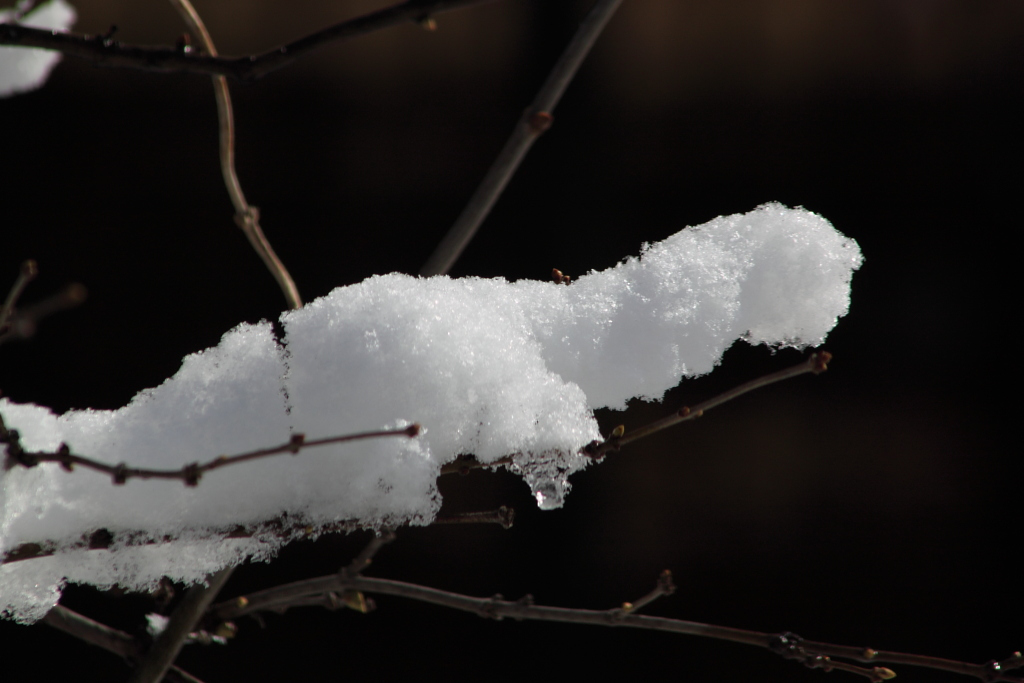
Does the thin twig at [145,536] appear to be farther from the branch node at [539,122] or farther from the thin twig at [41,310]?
the branch node at [539,122]

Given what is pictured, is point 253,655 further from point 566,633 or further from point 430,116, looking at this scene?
point 430,116

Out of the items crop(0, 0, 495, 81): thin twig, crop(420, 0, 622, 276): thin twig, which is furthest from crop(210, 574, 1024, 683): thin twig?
crop(0, 0, 495, 81): thin twig

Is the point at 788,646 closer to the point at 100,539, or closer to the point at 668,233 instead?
the point at 100,539

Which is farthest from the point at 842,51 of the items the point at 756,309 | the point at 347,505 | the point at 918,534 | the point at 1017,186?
the point at 347,505

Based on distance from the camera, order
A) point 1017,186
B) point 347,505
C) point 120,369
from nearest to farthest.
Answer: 1. point 347,505
2. point 120,369
3. point 1017,186

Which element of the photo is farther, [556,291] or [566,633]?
[566,633]

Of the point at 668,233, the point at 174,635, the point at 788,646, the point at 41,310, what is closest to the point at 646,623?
the point at 788,646
